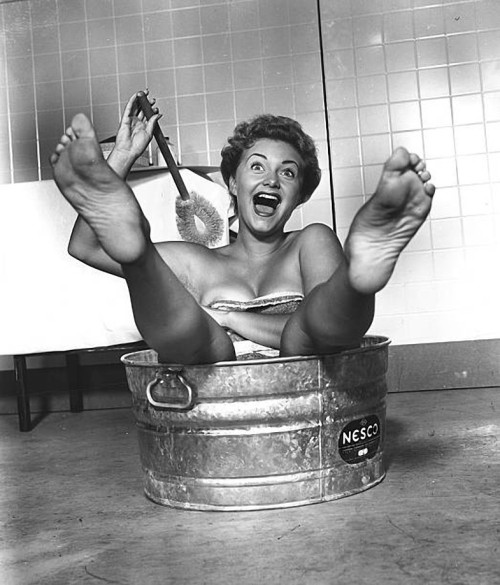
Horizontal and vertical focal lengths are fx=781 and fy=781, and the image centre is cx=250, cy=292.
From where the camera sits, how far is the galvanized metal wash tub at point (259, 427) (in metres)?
1.35

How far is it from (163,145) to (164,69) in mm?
1337

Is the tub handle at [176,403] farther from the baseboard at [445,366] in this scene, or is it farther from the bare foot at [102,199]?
the baseboard at [445,366]

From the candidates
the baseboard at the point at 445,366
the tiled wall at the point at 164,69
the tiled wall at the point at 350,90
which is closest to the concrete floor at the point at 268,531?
the baseboard at the point at 445,366

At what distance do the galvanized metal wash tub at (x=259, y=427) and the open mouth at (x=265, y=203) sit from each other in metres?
0.42

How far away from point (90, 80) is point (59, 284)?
3.58 feet

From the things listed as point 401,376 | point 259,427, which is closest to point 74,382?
point 401,376

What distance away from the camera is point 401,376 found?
9.88 feet

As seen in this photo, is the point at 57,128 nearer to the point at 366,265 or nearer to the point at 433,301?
the point at 433,301

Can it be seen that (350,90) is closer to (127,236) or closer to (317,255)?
(317,255)

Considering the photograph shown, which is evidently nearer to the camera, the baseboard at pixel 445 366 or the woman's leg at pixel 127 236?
the woman's leg at pixel 127 236

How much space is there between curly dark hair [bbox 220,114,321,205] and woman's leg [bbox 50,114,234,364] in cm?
61

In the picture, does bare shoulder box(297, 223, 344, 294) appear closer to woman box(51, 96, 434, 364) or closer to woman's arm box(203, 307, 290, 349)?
woman box(51, 96, 434, 364)

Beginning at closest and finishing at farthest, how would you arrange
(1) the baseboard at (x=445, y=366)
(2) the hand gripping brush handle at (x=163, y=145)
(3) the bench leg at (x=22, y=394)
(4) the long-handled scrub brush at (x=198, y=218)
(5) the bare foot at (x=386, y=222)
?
1. (5) the bare foot at (x=386, y=222)
2. (2) the hand gripping brush handle at (x=163, y=145)
3. (4) the long-handled scrub brush at (x=198, y=218)
4. (3) the bench leg at (x=22, y=394)
5. (1) the baseboard at (x=445, y=366)

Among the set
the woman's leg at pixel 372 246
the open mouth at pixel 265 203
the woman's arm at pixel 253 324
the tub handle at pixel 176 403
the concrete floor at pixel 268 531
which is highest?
the open mouth at pixel 265 203
